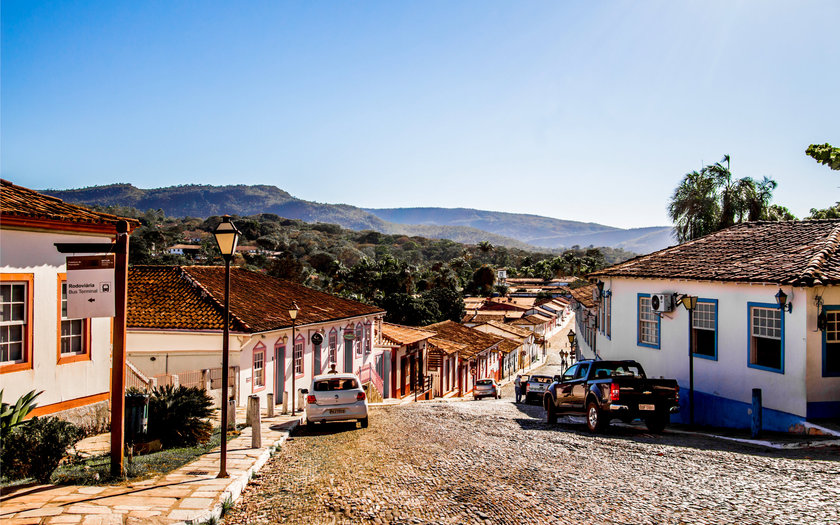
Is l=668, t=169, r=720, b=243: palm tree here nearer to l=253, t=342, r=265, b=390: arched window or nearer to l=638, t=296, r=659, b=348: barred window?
l=638, t=296, r=659, b=348: barred window

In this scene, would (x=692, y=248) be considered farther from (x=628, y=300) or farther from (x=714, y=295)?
(x=714, y=295)

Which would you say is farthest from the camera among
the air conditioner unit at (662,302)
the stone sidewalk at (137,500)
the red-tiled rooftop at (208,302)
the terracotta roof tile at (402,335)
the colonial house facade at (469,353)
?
the colonial house facade at (469,353)

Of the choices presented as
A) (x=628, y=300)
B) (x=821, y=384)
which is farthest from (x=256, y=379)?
(x=821, y=384)

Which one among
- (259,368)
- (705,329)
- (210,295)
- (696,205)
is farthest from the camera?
(696,205)

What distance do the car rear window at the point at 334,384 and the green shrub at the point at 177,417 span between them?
191 inches

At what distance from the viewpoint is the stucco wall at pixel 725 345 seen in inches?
552

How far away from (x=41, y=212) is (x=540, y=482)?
31.4ft

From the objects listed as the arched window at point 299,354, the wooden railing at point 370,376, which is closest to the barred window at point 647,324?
the arched window at point 299,354

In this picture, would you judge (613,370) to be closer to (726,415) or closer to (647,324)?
(726,415)

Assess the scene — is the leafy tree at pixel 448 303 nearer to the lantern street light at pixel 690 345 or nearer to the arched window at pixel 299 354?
the arched window at pixel 299 354

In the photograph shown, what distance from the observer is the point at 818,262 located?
1448 cm

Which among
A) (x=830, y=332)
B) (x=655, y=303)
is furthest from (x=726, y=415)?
(x=655, y=303)

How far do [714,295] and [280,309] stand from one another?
1650cm

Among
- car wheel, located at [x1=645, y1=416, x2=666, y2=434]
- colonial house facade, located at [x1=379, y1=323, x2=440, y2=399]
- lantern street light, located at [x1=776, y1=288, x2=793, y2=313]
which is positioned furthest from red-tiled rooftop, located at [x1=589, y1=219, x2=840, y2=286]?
colonial house facade, located at [x1=379, y1=323, x2=440, y2=399]
